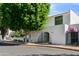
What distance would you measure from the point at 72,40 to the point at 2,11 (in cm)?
1071

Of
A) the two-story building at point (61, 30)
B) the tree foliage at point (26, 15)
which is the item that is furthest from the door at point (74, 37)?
the tree foliage at point (26, 15)

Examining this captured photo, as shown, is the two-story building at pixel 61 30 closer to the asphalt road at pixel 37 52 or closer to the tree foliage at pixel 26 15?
the tree foliage at pixel 26 15

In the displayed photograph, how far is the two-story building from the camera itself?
3294cm

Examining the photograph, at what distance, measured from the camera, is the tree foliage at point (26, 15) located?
31.5 metres

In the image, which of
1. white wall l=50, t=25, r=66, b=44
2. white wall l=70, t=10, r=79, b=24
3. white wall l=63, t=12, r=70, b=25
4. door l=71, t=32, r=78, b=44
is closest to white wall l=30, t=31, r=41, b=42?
white wall l=50, t=25, r=66, b=44

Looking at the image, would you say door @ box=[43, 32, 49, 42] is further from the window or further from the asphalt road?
the asphalt road

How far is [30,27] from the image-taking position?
32500mm

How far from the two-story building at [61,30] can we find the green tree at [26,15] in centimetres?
276

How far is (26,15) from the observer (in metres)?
31.4

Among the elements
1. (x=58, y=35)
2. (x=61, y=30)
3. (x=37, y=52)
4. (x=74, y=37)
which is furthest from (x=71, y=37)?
(x=37, y=52)

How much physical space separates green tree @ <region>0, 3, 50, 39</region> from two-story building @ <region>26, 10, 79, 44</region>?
2.76m

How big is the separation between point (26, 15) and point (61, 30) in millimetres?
5480

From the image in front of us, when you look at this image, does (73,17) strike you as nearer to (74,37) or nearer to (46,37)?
(74,37)

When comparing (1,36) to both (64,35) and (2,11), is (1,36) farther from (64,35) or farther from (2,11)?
(64,35)
